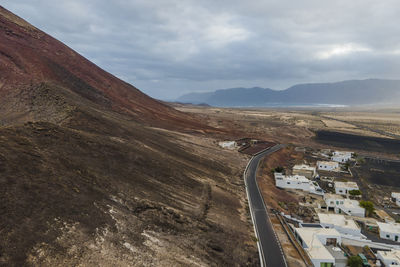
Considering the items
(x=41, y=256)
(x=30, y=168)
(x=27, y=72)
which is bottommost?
(x=41, y=256)

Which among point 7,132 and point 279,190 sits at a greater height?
point 7,132

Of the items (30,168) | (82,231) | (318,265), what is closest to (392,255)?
(318,265)

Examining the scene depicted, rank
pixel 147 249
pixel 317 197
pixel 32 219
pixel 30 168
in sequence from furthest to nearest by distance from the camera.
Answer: pixel 317 197 < pixel 30 168 < pixel 147 249 < pixel 32 219

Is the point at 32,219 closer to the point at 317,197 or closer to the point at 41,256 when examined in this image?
the point at 41,256

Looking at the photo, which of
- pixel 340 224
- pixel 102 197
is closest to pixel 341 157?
pixel 340 224

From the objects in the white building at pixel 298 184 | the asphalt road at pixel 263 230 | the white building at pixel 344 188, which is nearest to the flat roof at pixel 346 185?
the white building at pixel 344 188

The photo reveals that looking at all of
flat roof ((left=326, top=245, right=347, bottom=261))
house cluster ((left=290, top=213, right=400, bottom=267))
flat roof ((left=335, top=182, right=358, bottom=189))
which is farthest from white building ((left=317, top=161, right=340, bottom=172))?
flat roof ((left=326, top=245, right=347, bottom=261))
